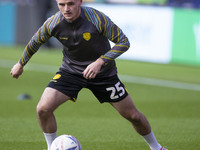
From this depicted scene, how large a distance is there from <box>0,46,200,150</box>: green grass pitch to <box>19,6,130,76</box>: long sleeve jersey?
149 cm

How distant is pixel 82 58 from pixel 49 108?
804 millimetres

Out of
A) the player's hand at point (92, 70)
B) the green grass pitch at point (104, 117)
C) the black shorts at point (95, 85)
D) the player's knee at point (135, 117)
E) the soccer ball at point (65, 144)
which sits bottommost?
the green grass pitch at point (104, 117)

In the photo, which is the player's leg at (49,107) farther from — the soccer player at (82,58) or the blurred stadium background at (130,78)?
the blurred stadium background at (130,78)

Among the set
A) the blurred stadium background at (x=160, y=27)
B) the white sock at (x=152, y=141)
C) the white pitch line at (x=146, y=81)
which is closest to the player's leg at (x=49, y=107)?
the white sock at (x=152, y=141)

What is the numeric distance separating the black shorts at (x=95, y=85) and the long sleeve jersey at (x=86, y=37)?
9 cm

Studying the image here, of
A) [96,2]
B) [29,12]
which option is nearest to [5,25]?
[29,12]

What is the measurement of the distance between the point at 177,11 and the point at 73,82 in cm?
→ 1161

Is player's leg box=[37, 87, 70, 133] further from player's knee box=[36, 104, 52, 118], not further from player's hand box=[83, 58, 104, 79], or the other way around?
player's hand box=[83, 58, 104, 79]

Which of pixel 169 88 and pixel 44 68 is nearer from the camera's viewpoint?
pixel 169 88

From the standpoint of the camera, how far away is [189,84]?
567 inches

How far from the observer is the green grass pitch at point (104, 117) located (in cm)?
797

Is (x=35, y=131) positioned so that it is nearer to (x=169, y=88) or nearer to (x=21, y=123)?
(x=21, y=123)

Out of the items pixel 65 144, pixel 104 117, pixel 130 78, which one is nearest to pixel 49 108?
pixel 65 144

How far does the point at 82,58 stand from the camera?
22.5 feet
